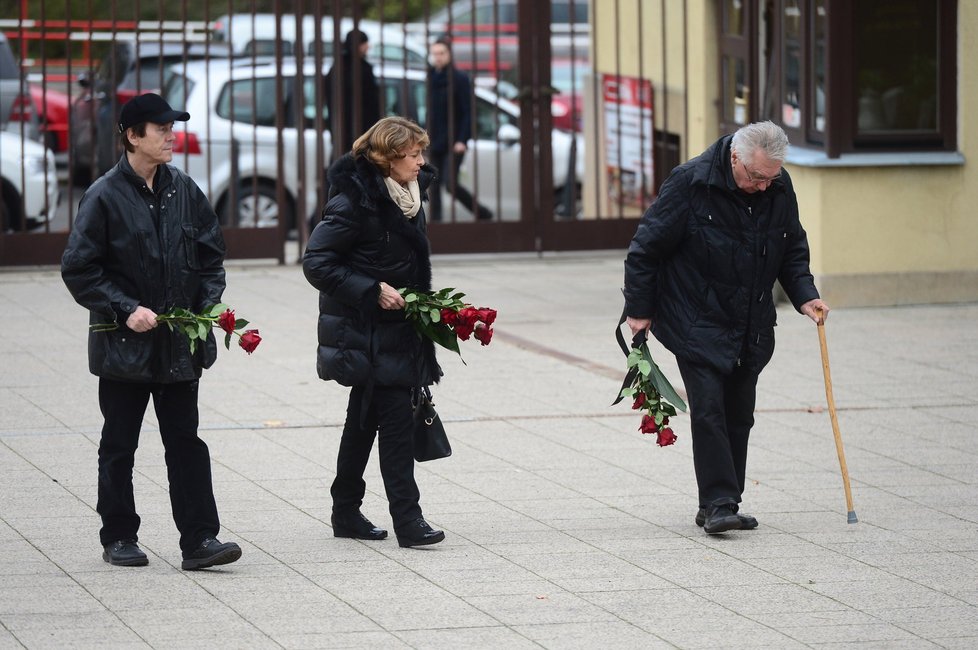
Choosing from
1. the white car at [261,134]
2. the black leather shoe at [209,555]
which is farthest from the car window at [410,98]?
the black leather shoe at [209,555]

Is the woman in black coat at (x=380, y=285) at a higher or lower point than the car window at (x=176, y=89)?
lower

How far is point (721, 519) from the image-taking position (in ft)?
21.0

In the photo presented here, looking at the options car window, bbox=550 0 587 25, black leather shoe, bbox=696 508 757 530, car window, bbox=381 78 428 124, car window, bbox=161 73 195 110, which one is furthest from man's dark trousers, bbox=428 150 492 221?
car window, bbox=550 0 587 25

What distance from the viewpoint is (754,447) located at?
808cm

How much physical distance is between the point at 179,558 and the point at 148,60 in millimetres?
8846

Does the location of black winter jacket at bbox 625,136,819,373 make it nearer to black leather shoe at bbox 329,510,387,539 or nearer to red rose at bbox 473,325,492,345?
red rose at bbox 473,325,492,345

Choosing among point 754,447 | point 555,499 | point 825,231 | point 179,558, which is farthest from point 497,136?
point 179,558

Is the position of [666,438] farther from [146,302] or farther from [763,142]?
[146,302]

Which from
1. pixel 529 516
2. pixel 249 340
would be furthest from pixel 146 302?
pixel 529 516

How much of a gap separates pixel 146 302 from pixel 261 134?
8.45 meters

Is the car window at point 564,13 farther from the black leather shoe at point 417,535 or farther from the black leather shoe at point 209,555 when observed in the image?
the black leather shoe at point 209,555

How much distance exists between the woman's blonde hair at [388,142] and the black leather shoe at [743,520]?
1761mm

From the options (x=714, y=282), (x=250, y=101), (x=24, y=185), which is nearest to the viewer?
(x=714, y=282)

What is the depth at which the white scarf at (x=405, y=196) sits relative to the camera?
6273 millimetres
